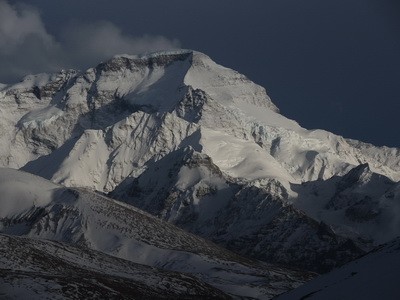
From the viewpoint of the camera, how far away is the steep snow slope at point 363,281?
55375mm

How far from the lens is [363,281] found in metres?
59.1

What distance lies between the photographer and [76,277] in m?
138

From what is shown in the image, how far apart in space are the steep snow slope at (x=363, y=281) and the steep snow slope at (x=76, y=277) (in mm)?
52710

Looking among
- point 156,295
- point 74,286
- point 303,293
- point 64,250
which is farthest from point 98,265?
point 303,293

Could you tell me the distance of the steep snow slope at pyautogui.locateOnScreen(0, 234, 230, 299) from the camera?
11748 centimetres

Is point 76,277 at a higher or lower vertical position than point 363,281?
higher

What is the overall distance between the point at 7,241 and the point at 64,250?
21561 mm

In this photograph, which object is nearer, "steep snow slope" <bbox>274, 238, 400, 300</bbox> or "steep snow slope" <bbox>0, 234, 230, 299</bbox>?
"steep snow slope" <bbox>274, 238, 400, 300</bbox>

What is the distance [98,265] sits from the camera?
7087 inches

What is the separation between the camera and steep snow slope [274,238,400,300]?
5538 cm

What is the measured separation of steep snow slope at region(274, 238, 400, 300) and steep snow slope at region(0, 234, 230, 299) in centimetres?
5271

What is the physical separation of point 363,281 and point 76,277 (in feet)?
278

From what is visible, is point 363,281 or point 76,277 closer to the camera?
point 363,281

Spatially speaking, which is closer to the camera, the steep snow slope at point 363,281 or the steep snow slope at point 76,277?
the steep snow slope at point 363,281
